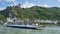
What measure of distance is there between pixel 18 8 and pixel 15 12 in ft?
10.9

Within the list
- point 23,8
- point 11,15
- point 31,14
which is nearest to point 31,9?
point 23,8

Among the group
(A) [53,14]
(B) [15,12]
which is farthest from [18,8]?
(A) [53,14]

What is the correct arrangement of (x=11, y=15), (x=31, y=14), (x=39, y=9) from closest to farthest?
(x=11, y=15), (x=31, y=14), (x=39, y=9)

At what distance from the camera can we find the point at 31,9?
300 feet

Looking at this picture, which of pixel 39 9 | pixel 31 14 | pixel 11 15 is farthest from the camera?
pixel 39 9

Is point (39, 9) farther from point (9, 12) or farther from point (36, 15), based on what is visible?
point (9, 12)

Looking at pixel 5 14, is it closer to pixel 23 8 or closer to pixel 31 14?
pixel 31 14

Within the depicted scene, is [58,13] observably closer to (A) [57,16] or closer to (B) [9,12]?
(A) [57,16]

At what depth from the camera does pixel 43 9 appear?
3585 inches

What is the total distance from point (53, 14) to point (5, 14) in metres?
20.1

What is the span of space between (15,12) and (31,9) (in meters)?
12.0

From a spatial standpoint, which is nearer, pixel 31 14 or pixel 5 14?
pixel 5 14

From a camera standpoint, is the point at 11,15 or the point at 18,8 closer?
the point at 11,15

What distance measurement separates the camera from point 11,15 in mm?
75562
